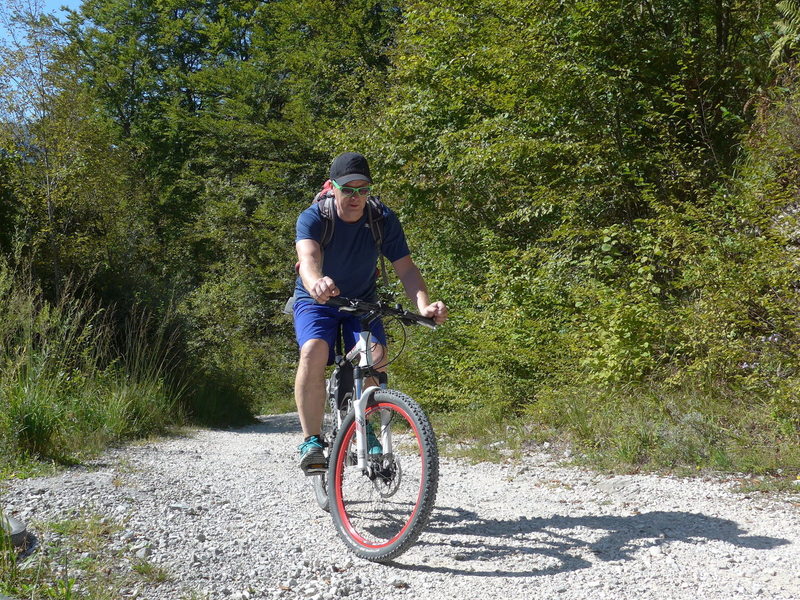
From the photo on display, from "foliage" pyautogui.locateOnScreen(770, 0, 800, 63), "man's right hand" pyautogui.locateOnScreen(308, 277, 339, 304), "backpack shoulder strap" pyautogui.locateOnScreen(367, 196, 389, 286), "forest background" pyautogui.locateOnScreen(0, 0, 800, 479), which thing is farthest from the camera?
"foliage" pyautogui.locateOnScreen(770, 0, 800, 63)

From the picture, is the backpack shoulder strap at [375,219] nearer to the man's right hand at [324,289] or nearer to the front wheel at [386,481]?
the man's right hand at [324,289]

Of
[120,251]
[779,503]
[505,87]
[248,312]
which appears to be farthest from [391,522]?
[248,312]

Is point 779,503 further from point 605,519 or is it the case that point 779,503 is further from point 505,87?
point 505,87

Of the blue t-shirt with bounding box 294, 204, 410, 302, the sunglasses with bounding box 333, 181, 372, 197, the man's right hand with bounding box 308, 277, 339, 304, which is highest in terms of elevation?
the sunglasses with bounding box 333, 181, 372, 197

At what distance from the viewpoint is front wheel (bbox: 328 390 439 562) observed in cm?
336

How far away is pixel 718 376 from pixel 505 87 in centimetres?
470

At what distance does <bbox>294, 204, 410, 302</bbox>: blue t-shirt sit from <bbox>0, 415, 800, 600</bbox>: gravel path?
1408mm

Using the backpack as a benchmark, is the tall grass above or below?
below

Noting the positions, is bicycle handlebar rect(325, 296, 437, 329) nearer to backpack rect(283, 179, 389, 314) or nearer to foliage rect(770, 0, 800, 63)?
backpack rect(283, 179, 389, 314)

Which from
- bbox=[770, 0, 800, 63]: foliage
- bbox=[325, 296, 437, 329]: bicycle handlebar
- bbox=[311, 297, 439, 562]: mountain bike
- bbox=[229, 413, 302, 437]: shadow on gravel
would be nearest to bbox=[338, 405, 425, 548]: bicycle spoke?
bbox=[311, 297, 439, 562]: mountain bike

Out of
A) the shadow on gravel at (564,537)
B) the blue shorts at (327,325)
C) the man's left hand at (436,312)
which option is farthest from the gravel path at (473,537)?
the man's left hand at (436,312)

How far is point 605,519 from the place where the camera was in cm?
416

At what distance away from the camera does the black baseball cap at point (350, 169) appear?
3973mm

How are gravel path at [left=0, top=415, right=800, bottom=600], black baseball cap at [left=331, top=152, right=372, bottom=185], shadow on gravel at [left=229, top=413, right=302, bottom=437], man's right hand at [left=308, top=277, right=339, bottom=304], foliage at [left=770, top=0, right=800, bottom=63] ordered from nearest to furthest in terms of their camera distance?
gravel path at [left=0, top=415, right=800, bottom=600]
man's right hand at [left=308, top=277, right=339, bottom=304]
black baseball cap at [left=331, top=152, right=372, bottom=185]
foliage at [left=770, top=0, right=800, bottom=63]
shadow on gravel at [left=229, top=413, right=302, bottom=437]
